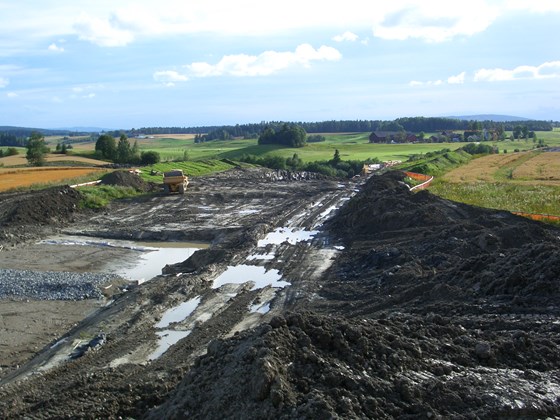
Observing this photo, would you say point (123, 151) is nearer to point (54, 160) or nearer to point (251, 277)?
point (54, 160)

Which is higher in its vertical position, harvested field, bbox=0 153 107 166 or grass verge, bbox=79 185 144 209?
harvested field, bbox=0 153 107 166

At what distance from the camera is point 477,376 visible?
28.3 ft

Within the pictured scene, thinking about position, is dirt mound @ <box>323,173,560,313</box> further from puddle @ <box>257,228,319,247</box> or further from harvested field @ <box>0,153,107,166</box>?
harvested field @ <box>0,153,107,166</box>

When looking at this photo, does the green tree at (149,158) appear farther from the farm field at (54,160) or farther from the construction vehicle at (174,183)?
the construction vehicle at (174,183)

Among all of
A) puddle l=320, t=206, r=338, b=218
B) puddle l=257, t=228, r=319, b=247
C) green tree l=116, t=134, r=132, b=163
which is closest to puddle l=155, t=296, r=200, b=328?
puddle l=257, t=228, r=319, b=247

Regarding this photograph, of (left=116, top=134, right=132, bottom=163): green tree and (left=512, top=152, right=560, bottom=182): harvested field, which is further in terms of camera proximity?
(left=116, top=134, right=132, bottom=163): green tree

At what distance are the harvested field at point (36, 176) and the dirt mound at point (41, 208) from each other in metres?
7.73

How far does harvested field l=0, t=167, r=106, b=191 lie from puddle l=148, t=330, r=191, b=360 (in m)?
29.9

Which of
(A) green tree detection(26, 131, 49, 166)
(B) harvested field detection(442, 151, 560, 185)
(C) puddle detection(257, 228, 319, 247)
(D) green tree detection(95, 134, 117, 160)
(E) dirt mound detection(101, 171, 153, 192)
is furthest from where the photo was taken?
(D) green tree detection(95, 134, 117, 160)

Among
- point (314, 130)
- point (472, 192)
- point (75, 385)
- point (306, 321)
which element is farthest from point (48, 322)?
point (314, 130)

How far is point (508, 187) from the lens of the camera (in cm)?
4025

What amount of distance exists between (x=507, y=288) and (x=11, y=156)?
72.1 metres

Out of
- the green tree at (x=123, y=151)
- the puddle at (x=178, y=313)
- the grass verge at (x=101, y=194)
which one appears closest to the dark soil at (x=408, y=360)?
the puddle at (x=178, y=313)

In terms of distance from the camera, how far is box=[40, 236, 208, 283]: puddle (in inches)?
850
